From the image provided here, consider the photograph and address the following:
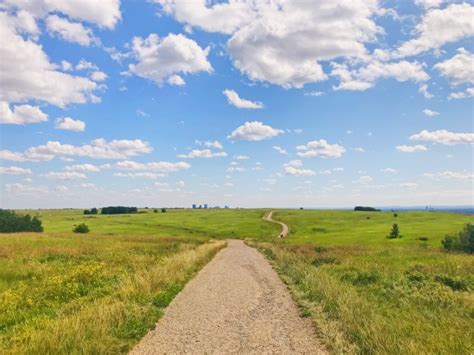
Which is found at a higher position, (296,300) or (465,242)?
(296,300)

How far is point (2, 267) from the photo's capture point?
25047mm

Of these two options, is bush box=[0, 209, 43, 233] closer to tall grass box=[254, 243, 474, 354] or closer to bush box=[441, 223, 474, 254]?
tall grass box=[254, 243, 474, 354]

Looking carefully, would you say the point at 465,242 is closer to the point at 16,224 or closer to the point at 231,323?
the point at 231,323

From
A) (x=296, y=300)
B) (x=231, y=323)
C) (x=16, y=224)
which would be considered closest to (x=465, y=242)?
(x=296, y=300)

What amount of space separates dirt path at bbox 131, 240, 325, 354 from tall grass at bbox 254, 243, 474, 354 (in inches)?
28.9

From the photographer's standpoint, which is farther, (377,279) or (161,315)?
(377,279)

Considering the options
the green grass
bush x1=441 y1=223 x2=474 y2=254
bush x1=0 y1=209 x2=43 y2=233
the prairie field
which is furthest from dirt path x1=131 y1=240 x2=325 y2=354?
bush x1=0 y1=209 x2=43 y2=233

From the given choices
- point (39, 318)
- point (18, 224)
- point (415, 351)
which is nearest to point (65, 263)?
point (39, 318)

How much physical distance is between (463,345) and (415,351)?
1790 millimetres

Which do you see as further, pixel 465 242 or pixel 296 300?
pixel 465 242

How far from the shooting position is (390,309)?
47.1ft

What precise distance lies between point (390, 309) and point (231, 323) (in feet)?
19.1

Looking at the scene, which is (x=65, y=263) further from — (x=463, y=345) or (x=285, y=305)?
(x=463, y=345)

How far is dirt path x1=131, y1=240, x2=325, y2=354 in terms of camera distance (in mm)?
10539
